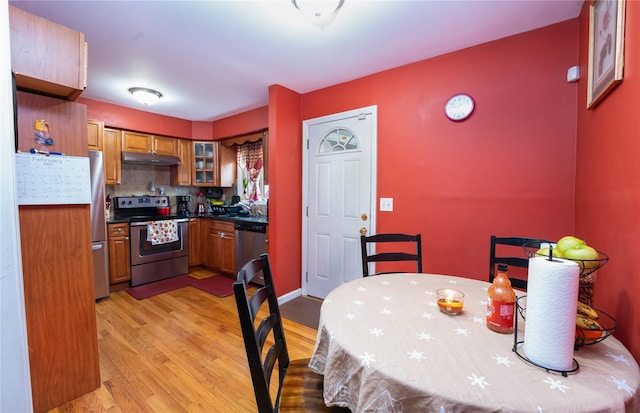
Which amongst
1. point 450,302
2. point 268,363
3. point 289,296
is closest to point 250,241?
point 289,296

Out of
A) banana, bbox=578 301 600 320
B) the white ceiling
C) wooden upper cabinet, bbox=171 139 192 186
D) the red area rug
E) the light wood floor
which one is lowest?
the light wood floor

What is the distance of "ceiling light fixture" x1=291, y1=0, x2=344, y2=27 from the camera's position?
156cm

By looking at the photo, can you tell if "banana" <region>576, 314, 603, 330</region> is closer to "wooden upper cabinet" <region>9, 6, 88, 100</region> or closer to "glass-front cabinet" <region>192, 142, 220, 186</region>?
"wooden upper cabinet" <region>9, 6, 88, 100</region>

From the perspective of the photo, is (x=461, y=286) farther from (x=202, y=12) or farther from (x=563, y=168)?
(x=202, y=12)

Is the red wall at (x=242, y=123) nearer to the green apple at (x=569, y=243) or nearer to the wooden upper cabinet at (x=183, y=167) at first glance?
the wooden upper cabinet at (x=183, y=167)

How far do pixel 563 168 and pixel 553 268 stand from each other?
1.66 meters

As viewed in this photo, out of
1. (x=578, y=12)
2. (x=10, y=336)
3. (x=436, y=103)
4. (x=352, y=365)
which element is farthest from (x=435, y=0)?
(x=10, y=336)

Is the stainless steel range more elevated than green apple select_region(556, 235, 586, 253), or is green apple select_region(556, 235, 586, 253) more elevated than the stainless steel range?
green apple select_region(556, 235, 586, 253)

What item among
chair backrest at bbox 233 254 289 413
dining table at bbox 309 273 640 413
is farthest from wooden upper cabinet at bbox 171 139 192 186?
dining table at bbox 309 273 640 413

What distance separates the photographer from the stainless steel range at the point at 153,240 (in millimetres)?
3440

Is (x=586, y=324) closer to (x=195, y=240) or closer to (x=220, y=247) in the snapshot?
(x=220, y=247)

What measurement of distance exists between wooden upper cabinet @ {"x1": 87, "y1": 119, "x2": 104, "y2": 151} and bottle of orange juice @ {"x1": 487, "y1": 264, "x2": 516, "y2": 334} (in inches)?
162

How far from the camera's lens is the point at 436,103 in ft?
7.48

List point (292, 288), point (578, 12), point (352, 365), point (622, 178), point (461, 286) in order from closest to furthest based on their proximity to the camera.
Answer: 1. point (352, 365)
2. point (622, 178)
3. point (461, 286)
4. point (578, 12)
5. point (292, 288)
